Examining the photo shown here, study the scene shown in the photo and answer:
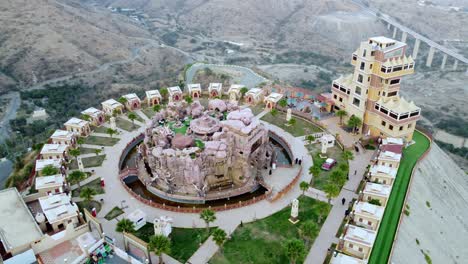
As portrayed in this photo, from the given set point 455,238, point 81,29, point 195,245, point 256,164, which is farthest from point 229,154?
point 81,29

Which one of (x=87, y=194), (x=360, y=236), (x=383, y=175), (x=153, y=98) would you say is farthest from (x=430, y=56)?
(x=87, y=194)

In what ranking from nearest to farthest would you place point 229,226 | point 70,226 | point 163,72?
point 70,226 < point 229,226 < point 163,72

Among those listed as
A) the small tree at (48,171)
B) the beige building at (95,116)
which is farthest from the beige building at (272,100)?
the small tree at (48,171)

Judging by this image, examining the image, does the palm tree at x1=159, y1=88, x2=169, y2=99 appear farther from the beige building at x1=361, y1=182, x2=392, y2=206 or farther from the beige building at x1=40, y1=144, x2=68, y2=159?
the beige building at x1=361, y1=182, x2=392, y2=206

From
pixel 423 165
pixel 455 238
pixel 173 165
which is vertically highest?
pixel 173 165

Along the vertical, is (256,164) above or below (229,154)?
below

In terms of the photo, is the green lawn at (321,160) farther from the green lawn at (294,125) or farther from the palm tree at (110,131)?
the palm tree at (110,131)

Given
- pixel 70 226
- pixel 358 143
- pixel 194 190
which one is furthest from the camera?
pixel 358 143

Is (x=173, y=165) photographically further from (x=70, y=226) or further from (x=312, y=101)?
(x=312, y=101)

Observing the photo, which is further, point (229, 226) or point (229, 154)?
point (229, 154)
